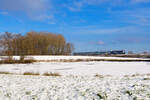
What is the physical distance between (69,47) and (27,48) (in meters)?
20.7

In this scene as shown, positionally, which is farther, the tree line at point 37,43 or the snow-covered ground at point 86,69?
the tree line at point 37,43

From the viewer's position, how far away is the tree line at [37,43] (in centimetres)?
4719

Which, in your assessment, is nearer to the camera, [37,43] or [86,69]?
[86,69]

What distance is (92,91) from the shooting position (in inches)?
247

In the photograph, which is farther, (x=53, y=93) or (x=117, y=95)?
(x=53, y=93)

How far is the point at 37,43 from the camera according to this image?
60719 mm

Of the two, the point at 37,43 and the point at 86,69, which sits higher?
the point at 37,43

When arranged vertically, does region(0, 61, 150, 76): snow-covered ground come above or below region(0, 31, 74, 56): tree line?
below

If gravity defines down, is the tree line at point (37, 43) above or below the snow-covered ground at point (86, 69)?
above

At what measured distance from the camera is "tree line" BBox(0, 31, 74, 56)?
47.2 m

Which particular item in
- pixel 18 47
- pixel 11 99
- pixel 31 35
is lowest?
pixel 11 99

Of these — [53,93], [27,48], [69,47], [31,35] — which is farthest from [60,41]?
[53,93]

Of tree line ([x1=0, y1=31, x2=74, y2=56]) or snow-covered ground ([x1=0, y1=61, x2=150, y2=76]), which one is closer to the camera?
snow-covered ground ([x1=0, y1=61, x2=150, y2=76])

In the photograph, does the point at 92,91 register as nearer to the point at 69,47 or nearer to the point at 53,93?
the point at 53,93
